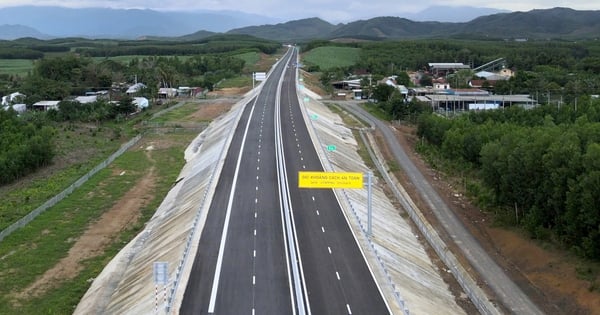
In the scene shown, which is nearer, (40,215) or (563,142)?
(563,142)

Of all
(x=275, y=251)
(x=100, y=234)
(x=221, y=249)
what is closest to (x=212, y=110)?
(x=100, y=234)

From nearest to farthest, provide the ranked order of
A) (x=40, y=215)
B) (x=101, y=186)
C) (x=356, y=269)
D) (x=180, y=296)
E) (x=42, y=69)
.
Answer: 1. (x=180, y=296)
2. (x=356, y=269)
3. (x=40, y=215)
4. (x=101, y=186)
5. (x=42, y=69)

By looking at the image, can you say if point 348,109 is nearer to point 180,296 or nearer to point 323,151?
point 323,151

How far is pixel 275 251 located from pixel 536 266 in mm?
20293

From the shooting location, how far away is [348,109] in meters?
133

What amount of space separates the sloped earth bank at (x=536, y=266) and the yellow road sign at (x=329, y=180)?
1142 cm

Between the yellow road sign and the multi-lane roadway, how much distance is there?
2.63 m

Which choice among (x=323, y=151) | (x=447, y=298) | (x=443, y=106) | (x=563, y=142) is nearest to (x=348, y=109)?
(x=443, y=106)

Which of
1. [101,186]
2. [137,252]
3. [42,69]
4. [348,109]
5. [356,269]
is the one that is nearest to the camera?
[356,269]

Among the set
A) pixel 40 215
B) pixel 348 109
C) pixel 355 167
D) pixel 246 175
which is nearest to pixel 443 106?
pixel 348 109

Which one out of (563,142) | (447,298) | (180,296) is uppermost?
(563,142)

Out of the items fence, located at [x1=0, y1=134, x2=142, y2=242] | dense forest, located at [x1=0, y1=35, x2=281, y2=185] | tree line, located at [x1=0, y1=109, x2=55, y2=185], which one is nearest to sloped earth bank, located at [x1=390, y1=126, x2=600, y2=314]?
fence, located at [x1=0, y1=134, x2=142, y2=242]

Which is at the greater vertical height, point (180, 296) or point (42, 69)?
point (42, 69)

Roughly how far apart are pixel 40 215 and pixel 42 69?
12401 centimetres
